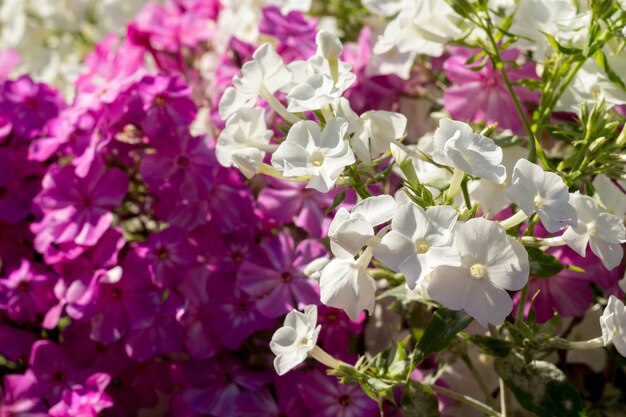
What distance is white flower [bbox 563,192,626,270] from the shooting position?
64 cm

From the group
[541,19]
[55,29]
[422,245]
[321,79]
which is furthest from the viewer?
[55,29]

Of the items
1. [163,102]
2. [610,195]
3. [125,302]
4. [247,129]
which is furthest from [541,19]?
[125,302]

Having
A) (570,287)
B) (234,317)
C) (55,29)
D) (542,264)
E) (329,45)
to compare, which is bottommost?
(55,29)

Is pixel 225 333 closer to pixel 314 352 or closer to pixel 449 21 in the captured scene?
pixel 314 352

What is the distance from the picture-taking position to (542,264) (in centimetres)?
69

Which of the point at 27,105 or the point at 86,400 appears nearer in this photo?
the point at 86,400

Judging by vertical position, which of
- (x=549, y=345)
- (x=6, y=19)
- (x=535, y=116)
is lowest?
(x=6, y=19)

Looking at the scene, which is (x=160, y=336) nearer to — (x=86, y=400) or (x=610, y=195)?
(x=86, y=400)

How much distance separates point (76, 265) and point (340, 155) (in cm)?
40

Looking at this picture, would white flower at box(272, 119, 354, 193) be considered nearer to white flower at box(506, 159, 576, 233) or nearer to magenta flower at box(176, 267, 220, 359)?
white flower at box(506, 159, 576, 233)

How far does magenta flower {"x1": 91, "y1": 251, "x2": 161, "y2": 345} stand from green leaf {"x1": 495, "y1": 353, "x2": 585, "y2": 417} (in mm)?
359

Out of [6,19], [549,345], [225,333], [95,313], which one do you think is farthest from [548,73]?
[6,19]

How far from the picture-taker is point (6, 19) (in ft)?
5.05

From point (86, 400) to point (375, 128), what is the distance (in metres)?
0.40
